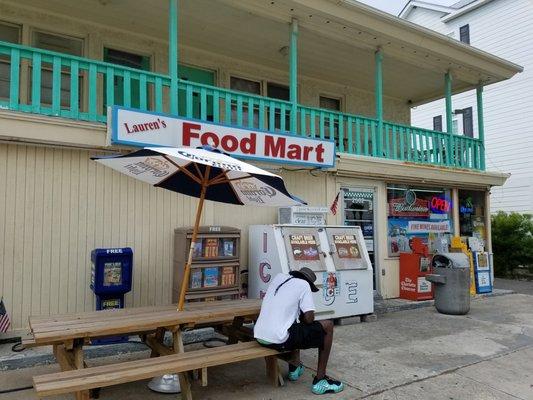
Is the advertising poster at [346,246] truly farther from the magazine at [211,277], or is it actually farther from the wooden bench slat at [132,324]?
the wooden bench slat at [132,324]

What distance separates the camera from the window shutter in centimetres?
1791

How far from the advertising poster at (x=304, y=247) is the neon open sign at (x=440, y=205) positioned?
4.60 meters

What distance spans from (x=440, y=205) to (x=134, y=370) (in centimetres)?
904

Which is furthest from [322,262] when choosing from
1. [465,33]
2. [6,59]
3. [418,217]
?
[465,33]

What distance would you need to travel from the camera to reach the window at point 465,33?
18219 millimetres

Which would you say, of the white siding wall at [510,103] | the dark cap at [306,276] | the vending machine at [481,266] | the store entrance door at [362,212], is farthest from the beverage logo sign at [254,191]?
the white siding wall at [510,103]

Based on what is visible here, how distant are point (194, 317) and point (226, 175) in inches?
62.6

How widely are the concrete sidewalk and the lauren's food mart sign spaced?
2.98m

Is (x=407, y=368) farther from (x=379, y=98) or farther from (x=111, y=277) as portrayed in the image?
(x=379, y=98)

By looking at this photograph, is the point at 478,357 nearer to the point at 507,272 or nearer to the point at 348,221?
the point at 348,221

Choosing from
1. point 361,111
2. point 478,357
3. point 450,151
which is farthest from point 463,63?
point 478,357

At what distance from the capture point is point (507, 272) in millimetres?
14641

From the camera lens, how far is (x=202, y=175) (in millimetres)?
5082

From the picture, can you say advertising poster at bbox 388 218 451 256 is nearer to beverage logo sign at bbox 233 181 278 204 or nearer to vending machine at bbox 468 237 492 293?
vending machine at bbox 468 237 492 293
